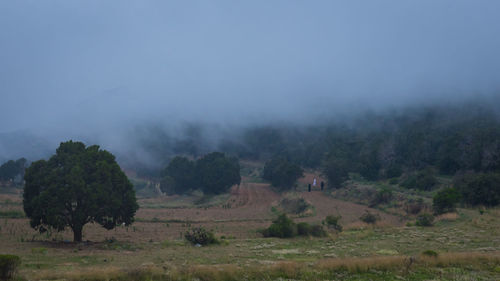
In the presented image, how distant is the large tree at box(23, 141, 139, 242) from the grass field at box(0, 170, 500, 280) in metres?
1.65

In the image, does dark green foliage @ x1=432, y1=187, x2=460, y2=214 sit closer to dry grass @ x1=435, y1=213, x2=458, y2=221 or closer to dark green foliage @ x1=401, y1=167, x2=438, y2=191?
dry grass @ x1=435, y1=213, x2=458, y2=221

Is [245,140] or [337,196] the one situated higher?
[245,140]

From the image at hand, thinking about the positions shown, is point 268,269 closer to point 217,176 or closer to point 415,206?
point 415,206

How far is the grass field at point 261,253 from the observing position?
12.4 m

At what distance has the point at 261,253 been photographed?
18.8 m

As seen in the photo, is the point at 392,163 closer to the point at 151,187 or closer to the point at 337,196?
the point at 337,196

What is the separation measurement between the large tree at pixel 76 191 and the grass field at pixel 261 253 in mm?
1646

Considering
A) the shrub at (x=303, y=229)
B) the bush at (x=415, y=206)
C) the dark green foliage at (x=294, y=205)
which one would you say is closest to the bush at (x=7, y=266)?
the shrub at (x=303, y=229)

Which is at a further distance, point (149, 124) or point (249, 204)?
point (149, 124)

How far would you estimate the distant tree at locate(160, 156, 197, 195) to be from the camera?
242 feet

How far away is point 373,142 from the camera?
97000mm

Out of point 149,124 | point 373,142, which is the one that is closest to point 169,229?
point 373,142

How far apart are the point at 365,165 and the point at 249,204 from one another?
3489cm

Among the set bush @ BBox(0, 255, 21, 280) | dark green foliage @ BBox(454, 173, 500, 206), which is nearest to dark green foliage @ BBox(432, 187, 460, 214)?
dark green foliage @ BBox(454, 173, 500, 206)
